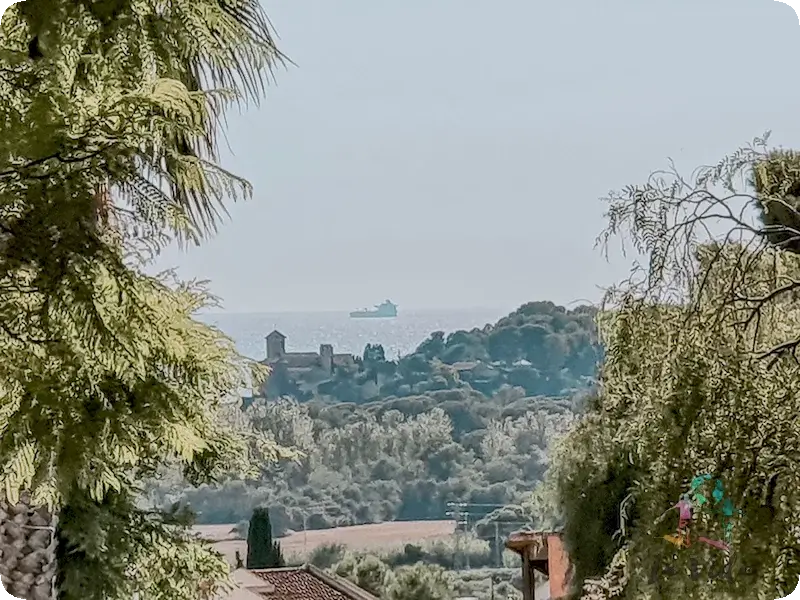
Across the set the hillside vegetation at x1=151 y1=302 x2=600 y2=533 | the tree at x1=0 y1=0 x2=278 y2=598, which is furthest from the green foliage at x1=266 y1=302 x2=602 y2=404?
the tree at x1=0 y1=0 x2=278 y2=598

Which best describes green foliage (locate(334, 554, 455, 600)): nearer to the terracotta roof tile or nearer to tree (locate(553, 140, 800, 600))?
the terracotta roof tile

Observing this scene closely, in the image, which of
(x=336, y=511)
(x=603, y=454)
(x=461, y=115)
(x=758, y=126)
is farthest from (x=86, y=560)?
(x=758, y=126)

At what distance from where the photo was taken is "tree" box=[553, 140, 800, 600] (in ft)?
4.60

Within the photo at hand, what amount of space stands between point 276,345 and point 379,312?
10.9 inches

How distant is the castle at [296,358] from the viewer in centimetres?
252

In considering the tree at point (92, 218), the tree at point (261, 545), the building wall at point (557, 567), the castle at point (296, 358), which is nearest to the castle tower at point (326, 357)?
the castle at point (296, 358)

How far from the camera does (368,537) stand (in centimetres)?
254

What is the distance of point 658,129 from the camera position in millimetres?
2559

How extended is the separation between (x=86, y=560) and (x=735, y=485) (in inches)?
50.0

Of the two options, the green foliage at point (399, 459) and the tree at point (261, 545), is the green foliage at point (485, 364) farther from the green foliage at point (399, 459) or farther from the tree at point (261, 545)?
the tree at point (261, 545)

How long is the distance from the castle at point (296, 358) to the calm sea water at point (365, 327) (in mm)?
14

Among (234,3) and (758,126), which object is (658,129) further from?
(234,3)

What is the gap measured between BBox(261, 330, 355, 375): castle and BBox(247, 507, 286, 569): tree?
36 cm

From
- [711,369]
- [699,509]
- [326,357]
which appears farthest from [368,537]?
[711,369]
